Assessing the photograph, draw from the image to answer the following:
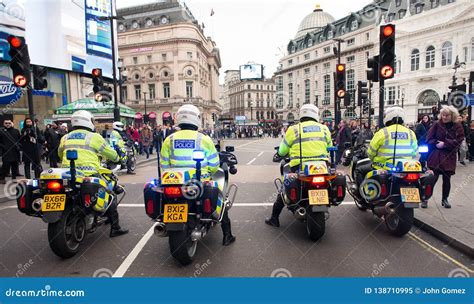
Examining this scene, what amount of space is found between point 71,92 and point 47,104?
2.43 meters

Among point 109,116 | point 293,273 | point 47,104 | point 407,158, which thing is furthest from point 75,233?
point 47,104

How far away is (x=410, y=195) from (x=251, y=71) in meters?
76.2

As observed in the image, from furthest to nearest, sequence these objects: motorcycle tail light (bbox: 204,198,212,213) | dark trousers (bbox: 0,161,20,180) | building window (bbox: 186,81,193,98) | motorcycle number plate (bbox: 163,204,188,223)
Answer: building window (bbox: 186,81,193,98)
dark trousers (bbox: 0,161,20,180)
motorcycle tail light (bbox: 204,198,212,213)
motorcycle number plate (bbox: 163,204,188,223)

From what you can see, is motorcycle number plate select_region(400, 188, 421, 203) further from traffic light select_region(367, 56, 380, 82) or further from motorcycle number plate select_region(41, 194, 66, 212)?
motorcycle number plate select_region(41, 194, 66, 212)

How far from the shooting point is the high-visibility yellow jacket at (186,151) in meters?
3.83

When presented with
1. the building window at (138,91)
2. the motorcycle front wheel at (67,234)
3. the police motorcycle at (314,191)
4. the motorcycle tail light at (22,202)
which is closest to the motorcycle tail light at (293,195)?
the police motorcycle at (314,191)

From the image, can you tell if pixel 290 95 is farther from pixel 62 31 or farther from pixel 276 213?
pixel 276 213

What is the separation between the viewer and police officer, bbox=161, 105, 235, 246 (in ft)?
12.6

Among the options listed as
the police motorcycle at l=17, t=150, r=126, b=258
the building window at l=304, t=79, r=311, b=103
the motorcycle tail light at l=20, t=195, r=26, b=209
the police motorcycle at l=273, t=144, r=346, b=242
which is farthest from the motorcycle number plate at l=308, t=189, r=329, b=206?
the building window at l=304, t=79, r=311, b=103

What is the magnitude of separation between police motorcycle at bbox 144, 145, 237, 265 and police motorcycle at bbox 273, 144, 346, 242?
1.16 meters

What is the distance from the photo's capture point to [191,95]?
188 ft

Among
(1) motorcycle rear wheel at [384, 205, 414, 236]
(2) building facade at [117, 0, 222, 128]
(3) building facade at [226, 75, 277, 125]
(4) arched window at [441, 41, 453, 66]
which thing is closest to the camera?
(1) motorcycle rear wheel at [384, 205, 414, 236]

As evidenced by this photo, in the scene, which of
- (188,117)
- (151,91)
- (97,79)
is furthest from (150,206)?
(151,91)

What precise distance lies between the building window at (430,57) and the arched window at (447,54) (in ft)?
4.37
